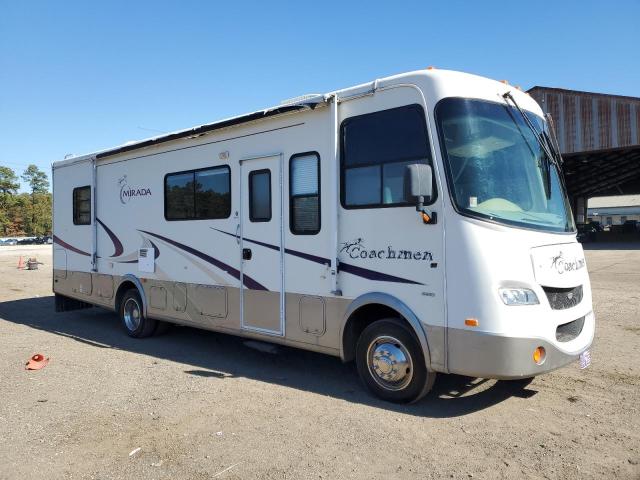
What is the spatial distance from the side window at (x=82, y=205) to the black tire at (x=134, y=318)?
6.02 ft

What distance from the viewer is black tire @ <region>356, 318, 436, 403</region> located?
486 cm

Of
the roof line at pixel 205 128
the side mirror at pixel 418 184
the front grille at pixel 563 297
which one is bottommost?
the front grille at pixel 563 297

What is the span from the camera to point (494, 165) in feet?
15.5

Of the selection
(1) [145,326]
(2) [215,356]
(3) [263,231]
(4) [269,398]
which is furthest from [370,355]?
(1) [145,326]

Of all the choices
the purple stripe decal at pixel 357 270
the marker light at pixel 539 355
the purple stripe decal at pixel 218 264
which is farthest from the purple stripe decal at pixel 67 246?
the marker light at pixel 539 355

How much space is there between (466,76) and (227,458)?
3.92 meters

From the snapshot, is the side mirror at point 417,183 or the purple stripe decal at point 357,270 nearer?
the side mirror at point 417,183

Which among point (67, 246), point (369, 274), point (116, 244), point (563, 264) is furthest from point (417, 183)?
point (67, 246)

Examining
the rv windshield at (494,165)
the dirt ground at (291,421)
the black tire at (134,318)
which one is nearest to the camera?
the dirt ground at (291,421)

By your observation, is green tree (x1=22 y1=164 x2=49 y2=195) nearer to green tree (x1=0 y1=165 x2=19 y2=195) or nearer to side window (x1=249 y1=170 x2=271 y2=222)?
green tree (x1=0 y1=165 x2=19 y2=195)

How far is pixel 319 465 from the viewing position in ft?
12.6

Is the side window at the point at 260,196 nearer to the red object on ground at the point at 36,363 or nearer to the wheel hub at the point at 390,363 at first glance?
the wheel hub at the point at 390,363

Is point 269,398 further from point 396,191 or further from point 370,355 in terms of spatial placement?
point 396,191

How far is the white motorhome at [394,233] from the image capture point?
4.45m
